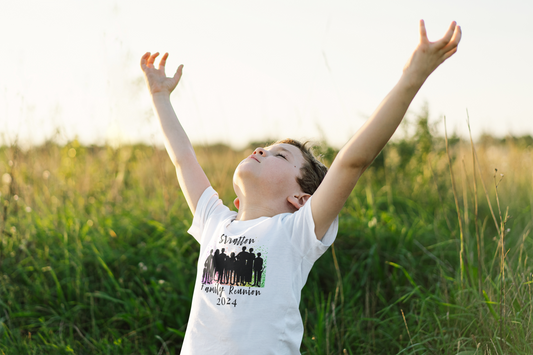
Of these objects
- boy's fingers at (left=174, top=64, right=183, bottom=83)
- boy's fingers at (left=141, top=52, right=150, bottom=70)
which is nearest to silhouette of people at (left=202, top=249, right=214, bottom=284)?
boy's fingers at (left=174, top=64, right=183, bottom=83)

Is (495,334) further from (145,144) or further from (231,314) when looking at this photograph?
(145,144)

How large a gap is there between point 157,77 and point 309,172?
0.93 meters

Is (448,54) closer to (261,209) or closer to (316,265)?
(261,209)

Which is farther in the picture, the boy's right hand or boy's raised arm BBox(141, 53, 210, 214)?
the boy's right hand

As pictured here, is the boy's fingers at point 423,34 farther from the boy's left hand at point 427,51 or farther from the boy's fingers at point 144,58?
the boy's fingers at point 144,58

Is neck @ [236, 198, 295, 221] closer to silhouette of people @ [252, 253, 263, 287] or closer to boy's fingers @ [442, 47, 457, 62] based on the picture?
silhouette of people @ [252, 253, 263, 287]

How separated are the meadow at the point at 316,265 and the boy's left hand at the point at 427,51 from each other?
82 cm

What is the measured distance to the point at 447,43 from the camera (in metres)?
1.20

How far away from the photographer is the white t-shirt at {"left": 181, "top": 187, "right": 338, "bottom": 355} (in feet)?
4.61

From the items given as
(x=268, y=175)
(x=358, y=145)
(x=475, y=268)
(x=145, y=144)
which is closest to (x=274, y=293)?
(x=268, y=175)

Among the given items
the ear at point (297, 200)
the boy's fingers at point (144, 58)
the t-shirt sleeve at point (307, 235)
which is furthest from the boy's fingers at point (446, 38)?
the boy's fingers at point (144, 58)

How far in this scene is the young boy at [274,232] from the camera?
124cm

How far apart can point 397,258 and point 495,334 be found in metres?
1.17

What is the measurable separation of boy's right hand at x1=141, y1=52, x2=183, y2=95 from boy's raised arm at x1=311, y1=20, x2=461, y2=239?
1.09 metres
